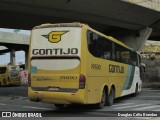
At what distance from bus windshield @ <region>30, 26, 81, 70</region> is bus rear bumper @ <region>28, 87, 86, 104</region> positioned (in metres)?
0.97

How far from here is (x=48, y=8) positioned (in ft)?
92.4

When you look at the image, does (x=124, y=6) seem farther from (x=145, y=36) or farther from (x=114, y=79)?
(x=114, y=79)

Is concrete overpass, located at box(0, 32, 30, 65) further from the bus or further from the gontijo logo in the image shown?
the gontijo logo

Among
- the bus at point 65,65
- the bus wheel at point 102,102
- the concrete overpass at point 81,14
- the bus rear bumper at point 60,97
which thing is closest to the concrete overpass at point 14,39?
the concrete overpass at point 81,14

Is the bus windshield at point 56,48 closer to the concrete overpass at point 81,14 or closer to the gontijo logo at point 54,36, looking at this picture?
the gontijo logo at point 54,36

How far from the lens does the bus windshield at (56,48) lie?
47.7 feet

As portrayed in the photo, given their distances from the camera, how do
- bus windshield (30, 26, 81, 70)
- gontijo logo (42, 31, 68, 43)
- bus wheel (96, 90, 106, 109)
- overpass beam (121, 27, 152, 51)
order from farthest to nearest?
1. overpass beam (121, 27, 152, 51)
2. bus wheel (96, 90, 106, 109)
3. gontijo logo (42, 31, 68, 43)
4. bus windshield (30, 26, 81, 70)

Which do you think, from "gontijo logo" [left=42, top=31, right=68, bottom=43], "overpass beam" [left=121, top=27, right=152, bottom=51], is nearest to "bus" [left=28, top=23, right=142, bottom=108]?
"gontijo logo" [left=42, top=31, right=68, bottom=43]

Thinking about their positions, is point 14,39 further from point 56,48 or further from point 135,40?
point 56,48

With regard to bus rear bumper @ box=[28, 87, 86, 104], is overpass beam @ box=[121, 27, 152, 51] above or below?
above

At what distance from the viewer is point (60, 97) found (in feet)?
47.0

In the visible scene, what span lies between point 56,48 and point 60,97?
189 cm

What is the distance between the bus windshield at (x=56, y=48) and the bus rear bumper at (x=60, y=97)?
0.97 metres

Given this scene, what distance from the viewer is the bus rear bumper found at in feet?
46.6
